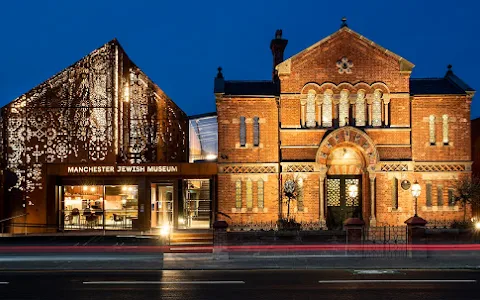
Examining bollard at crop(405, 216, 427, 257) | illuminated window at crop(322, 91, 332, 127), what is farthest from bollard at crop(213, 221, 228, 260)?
illuminated window at crop(322, 91, 332, 127)

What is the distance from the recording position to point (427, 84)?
114 feet

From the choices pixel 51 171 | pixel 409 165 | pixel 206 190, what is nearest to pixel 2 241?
pixel 51 171

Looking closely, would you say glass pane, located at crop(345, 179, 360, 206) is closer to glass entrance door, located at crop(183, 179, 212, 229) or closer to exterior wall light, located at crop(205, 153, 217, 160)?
glass entrance door, located at crop(183, 179, 212, 229)

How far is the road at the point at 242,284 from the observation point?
14.6 metres

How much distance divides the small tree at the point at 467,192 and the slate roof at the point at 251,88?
10799mm

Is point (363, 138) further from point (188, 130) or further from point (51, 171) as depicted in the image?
point (51, 171)

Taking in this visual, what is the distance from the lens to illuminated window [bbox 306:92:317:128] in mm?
32562

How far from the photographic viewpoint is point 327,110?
3262 centimetres

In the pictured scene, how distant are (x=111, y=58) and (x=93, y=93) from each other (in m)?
2.18

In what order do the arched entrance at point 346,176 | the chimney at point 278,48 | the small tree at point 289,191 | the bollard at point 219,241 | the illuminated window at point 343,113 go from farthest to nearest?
the chimney at point 278,48
the illuminated window at point 343,113
the arched entrance at point 346,176
the small tree at point 289,191
the bollard at point 219,241

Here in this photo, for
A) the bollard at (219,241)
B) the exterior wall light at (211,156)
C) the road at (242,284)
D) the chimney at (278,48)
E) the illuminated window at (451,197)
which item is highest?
the chimney at (278,48)

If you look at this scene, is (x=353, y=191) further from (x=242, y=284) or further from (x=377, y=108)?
(x=242, y=284)

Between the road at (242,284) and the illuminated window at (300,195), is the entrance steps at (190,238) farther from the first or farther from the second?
the road at (242,284)

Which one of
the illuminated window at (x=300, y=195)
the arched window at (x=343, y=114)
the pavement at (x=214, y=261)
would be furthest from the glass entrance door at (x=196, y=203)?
the pavement at (x=214, y=261)
